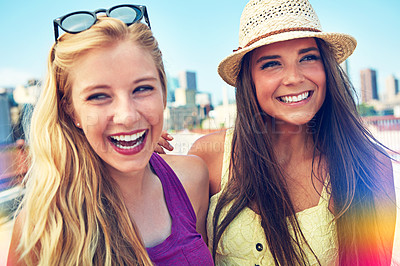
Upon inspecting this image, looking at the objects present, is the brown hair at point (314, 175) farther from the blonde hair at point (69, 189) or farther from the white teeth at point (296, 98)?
the blonde hair at point (69, 189)

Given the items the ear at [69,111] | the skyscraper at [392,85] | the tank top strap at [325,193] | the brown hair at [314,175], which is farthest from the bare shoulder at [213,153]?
the skyscraper at [392,85]

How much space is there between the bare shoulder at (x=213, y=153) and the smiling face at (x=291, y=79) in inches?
19.9

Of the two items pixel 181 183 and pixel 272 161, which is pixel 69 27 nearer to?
pixel 181 183

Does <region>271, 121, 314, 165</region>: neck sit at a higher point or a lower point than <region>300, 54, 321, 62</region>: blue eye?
lower

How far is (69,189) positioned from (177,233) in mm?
606

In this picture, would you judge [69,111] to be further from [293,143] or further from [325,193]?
→ [325,193]

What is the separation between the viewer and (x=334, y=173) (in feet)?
6.50

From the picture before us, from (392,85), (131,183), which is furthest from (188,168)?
(392,85)

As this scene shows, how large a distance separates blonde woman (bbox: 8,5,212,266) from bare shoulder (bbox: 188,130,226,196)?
0.63 m

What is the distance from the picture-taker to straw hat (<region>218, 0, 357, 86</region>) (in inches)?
73.9

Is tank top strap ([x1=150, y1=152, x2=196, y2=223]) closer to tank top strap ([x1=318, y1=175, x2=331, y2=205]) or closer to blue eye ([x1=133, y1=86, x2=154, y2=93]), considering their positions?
blue eye ([x1=133, y1=86, x2=154, y2=93])

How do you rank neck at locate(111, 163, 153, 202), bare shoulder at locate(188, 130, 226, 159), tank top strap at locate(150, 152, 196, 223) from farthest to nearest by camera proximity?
bare shoulder at locate(188, 130, 226, 159) → tank top strap at locate(150, 152, 196, 223) → neck at locate(111, 163, 153, 202)

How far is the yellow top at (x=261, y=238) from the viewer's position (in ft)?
6.05

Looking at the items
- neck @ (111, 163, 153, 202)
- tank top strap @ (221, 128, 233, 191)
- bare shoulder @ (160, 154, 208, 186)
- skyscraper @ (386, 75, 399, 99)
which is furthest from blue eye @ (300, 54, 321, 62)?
skyscraper @ (386, 75, 399, 99)
